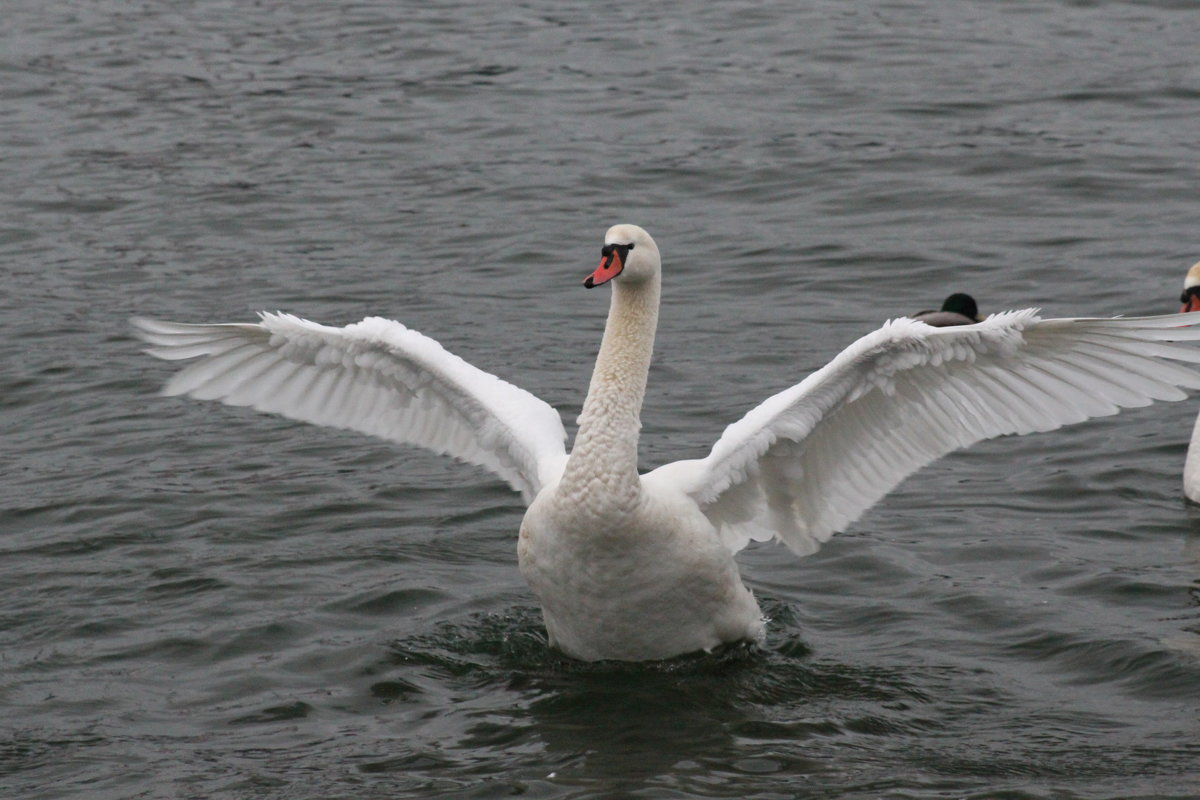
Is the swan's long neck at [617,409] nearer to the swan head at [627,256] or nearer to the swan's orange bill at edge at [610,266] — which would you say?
the swan head at [627,256]

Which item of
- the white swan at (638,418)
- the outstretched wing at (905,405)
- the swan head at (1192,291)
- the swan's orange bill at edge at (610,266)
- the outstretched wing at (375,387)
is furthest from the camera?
the swan head at (1192,291)

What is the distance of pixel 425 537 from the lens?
9.53m

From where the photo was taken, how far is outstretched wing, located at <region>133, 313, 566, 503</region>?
316 inches

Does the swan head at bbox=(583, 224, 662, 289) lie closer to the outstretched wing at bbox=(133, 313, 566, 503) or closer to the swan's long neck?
the swan's long neck

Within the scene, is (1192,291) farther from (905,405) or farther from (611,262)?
(611,262)

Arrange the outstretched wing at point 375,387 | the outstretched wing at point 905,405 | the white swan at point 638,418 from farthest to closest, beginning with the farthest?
the outstretched wing at point 375,387, the white swan at point 638,418, the outstretched wing at point 905,405

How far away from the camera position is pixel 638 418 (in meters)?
7.36

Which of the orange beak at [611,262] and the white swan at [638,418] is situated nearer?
the white swan at [638,418]

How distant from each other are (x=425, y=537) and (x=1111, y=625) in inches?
137

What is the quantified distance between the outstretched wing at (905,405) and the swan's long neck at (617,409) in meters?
0.45

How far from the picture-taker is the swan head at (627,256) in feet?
24.3

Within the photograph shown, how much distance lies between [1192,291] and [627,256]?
16.8 ft

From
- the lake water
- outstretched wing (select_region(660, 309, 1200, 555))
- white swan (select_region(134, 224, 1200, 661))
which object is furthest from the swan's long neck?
the lake water

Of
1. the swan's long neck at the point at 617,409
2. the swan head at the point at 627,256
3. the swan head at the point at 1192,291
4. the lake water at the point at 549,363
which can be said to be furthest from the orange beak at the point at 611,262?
the swan head at the point at 1192,291
